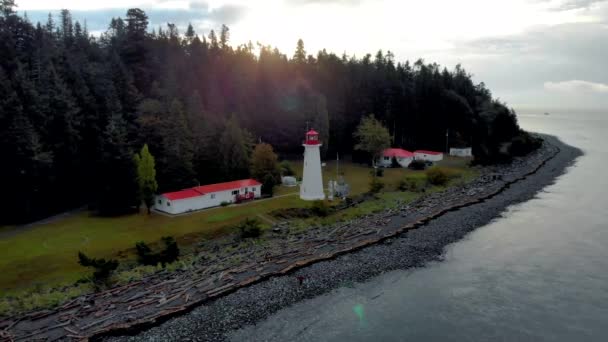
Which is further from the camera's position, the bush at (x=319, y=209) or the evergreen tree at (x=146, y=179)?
the bush at (x=319, y=209)

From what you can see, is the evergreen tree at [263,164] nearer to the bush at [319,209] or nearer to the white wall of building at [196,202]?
the white wall of building at [196,202]

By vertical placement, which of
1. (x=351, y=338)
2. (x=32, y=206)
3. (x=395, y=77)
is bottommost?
(x=351, y=338)

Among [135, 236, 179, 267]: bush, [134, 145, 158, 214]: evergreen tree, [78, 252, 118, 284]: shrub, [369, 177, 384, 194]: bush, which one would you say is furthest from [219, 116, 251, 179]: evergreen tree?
[78, 252, 118, 284]: shrub

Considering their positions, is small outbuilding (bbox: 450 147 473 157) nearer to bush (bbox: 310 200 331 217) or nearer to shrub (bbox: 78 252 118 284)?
bush (bbox: 310 200 331 217)

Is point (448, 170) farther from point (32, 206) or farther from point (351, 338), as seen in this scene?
point (32, 206)

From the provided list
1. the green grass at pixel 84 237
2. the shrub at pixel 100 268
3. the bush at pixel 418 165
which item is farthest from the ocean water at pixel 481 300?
the bush at pixel 418 165

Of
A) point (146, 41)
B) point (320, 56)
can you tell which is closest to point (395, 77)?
point (320, 56)
